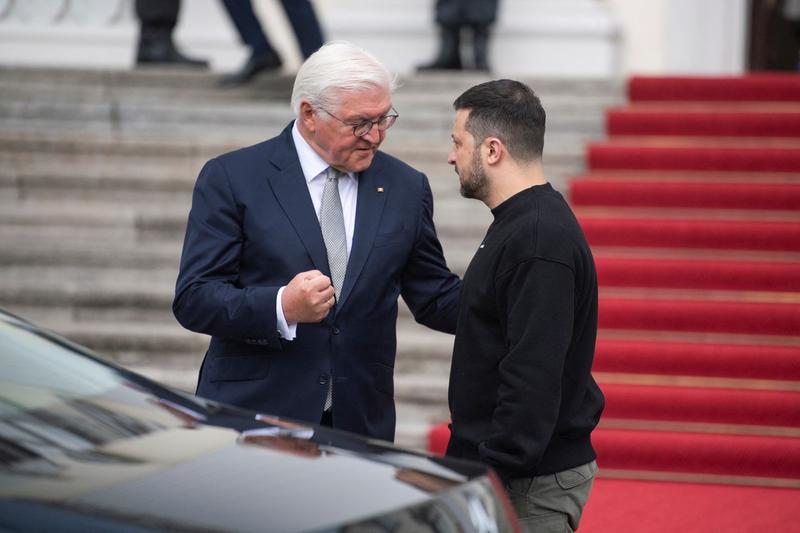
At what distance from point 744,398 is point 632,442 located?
23.5 inches

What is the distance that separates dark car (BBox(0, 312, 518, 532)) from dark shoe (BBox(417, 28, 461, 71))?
6377 mm

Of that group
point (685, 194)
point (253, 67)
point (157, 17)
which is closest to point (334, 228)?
point (685, 194)

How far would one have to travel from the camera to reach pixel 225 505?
224cm

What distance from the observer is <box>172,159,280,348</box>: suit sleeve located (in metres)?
3.25

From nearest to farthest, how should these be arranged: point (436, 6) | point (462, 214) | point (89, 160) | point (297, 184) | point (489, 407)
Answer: point (489, 407) < point (297, 184) < point (462, 214) < point (89, 160) < point (436, 6)

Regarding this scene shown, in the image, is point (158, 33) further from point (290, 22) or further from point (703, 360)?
point (703, 360)

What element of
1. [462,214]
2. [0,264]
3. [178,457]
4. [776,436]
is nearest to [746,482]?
[776,436]

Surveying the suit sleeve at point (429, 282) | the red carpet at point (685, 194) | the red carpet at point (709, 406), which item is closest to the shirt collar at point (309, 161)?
the suit sleeve at point (429, 282)

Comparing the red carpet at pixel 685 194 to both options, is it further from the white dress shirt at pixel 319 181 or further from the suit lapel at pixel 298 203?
the suit lapel at pixel 298 203

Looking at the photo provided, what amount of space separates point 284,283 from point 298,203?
22cm

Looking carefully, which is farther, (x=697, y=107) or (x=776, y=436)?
(x=697, y=107)

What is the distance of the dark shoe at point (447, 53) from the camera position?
29.8 feet

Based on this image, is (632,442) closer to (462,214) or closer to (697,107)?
(462,214)

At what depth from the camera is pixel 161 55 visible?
9.30 m
